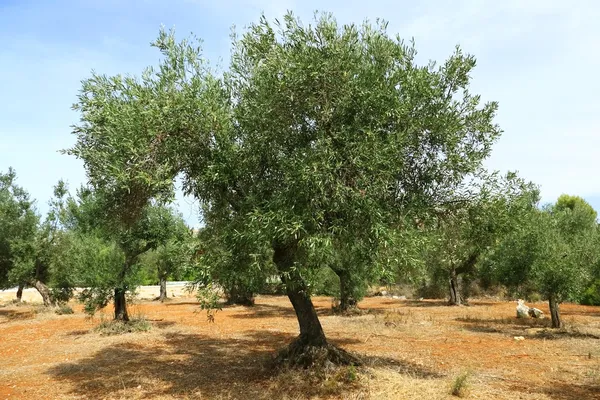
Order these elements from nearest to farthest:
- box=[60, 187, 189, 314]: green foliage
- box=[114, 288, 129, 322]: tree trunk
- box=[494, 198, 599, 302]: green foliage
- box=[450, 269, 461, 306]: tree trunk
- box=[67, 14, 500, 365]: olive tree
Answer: box=[67, 14, 500, 365]: olive tree < box=[494, 198, 599, 302]: green foliage < box=[60, 187, 189, 314]: green foliage < box=[114, 288, 129, 322]: tree trunk < box=[450, 269, 461, 306]: tree trunk

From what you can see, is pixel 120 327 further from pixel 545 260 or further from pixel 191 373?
pixel 545 260

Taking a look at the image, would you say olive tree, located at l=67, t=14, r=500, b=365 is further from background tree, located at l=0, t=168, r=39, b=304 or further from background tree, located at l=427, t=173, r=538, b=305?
background tree, located at l=0, t=168, r=39, b=304

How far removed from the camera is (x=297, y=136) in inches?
468

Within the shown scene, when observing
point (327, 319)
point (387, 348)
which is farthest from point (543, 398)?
point (327, 319)

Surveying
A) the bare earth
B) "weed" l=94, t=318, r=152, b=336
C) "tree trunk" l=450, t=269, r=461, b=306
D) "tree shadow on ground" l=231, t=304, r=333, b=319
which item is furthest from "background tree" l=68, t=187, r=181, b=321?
"tree trunk" l=450, t=269, r=461, b=306

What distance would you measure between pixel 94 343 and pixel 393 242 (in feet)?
57.7

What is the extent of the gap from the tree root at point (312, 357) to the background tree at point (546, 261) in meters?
10.5

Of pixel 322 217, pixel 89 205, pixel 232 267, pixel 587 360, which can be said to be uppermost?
pixel 89 205

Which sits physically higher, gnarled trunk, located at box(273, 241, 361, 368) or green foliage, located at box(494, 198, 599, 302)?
green foliage, located at box(494, 198, 599, 302)

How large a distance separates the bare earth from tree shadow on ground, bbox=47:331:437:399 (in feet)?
0.13

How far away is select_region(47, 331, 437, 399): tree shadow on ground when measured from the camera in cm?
1271

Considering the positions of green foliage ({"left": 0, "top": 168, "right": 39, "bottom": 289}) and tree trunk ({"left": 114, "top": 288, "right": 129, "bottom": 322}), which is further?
green foliage ({"left": 0, "top": 168, "right": 39, "bottom": 289})

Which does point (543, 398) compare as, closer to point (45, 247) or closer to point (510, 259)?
point (510, 259)

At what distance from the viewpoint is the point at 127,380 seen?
14.4m
